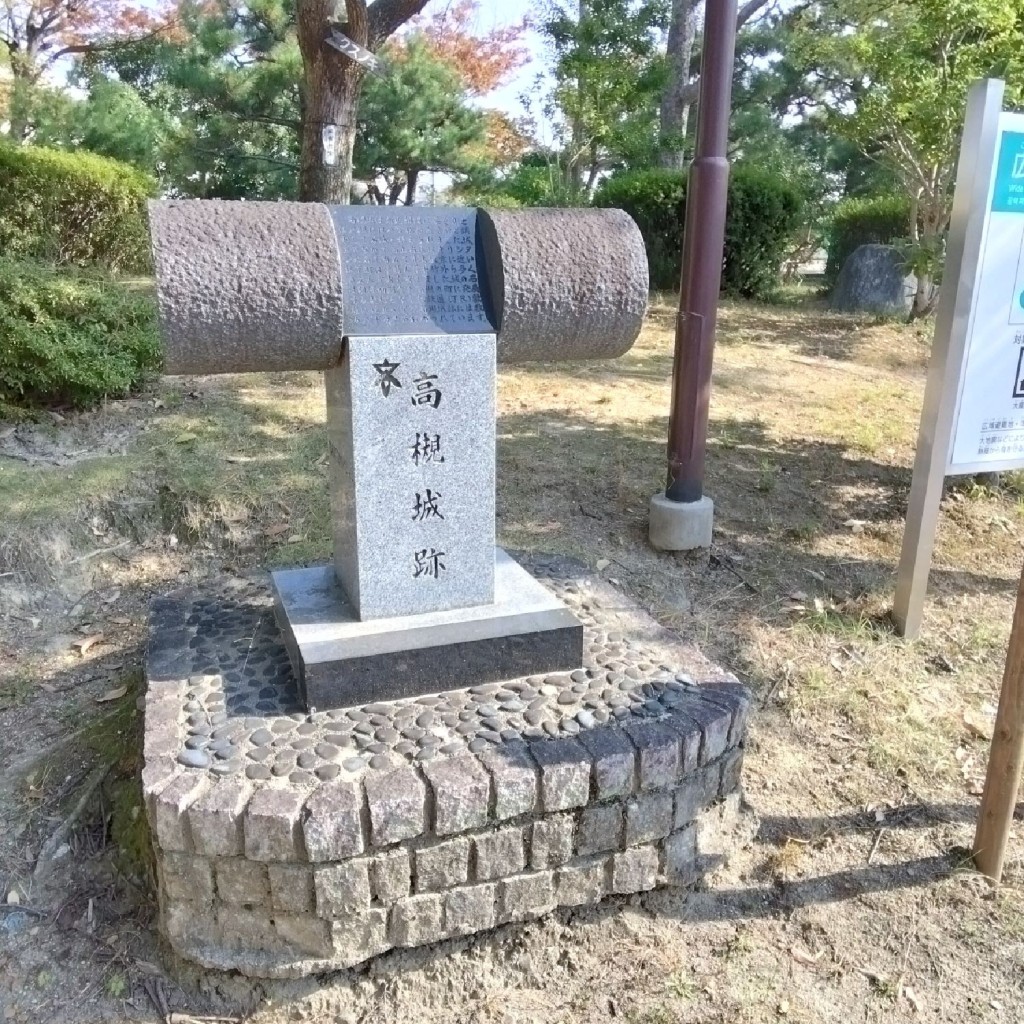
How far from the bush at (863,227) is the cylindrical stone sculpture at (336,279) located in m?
9.18

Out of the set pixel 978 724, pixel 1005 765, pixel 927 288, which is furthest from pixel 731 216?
pixel 1005 765

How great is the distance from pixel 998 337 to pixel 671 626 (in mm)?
1479

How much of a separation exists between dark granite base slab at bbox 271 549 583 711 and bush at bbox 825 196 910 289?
9352 millimetres

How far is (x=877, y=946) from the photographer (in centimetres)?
216

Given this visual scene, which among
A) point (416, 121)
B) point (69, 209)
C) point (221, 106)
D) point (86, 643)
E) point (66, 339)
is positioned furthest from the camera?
point (416, 121)

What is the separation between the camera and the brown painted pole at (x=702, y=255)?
11.0ft

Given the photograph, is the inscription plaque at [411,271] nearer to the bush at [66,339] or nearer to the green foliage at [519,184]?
the bush at [66,339]

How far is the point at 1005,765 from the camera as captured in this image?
228 cm

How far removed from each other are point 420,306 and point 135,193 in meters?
5.59

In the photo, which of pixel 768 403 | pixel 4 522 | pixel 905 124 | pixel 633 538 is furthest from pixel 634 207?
pixel 4 522

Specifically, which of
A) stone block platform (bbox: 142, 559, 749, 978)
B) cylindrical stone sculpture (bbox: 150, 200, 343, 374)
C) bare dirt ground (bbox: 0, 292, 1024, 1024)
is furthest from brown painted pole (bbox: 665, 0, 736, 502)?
cylindrical stone sculpture (bbox: 150, 200, 343, 374)

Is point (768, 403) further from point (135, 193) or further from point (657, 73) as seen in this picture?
point (657, 73)

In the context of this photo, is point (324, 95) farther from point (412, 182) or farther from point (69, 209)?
point (412, 182)

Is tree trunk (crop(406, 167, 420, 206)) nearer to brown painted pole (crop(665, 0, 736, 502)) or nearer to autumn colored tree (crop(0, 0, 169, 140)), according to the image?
autumn colored tree (crop(0, 0, 169, 140))
